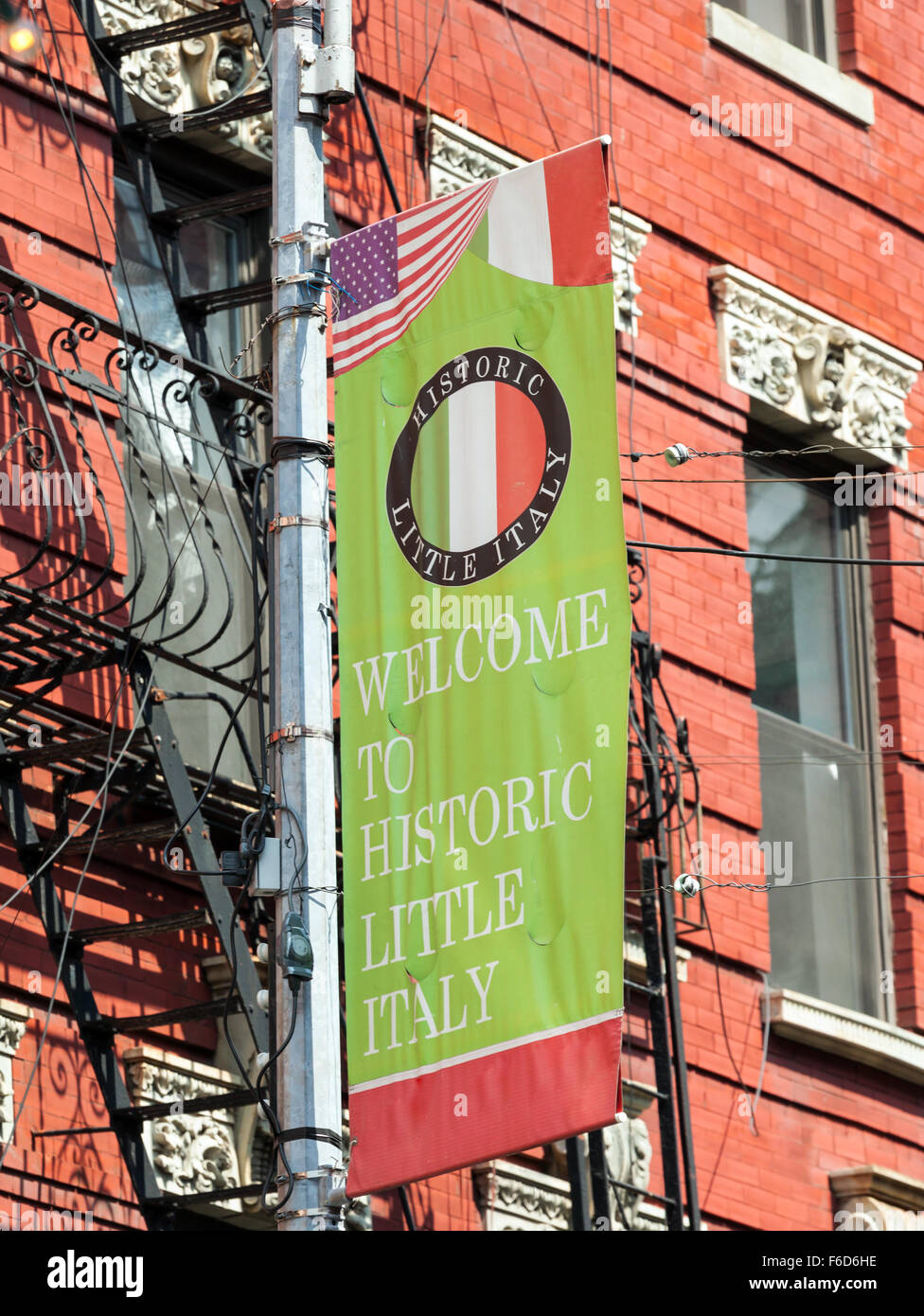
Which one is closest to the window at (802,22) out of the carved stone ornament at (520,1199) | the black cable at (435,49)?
the black cable at (435,49)

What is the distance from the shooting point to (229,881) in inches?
282

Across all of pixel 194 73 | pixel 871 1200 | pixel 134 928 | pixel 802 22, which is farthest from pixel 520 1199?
pixel 802 22

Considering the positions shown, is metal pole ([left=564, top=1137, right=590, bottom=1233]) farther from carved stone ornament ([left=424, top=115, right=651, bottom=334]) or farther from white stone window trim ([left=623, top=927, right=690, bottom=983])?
carved stone ornament ([left=424, top=115, right=651, bottom=334])

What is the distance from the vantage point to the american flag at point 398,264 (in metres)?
7.73

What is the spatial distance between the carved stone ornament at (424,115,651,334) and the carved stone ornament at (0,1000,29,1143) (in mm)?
4576

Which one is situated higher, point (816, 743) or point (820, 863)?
point (816, 743)

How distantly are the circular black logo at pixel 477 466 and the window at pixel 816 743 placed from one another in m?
6.10

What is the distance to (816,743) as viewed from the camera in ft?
45.5

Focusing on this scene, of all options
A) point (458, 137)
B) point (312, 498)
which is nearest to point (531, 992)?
point (312, 498)

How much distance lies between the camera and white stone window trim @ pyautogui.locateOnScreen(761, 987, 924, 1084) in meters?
12.6

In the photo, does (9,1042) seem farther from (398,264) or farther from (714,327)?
(714,327)

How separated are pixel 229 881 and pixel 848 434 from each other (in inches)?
308

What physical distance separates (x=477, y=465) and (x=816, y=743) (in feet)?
22.1
